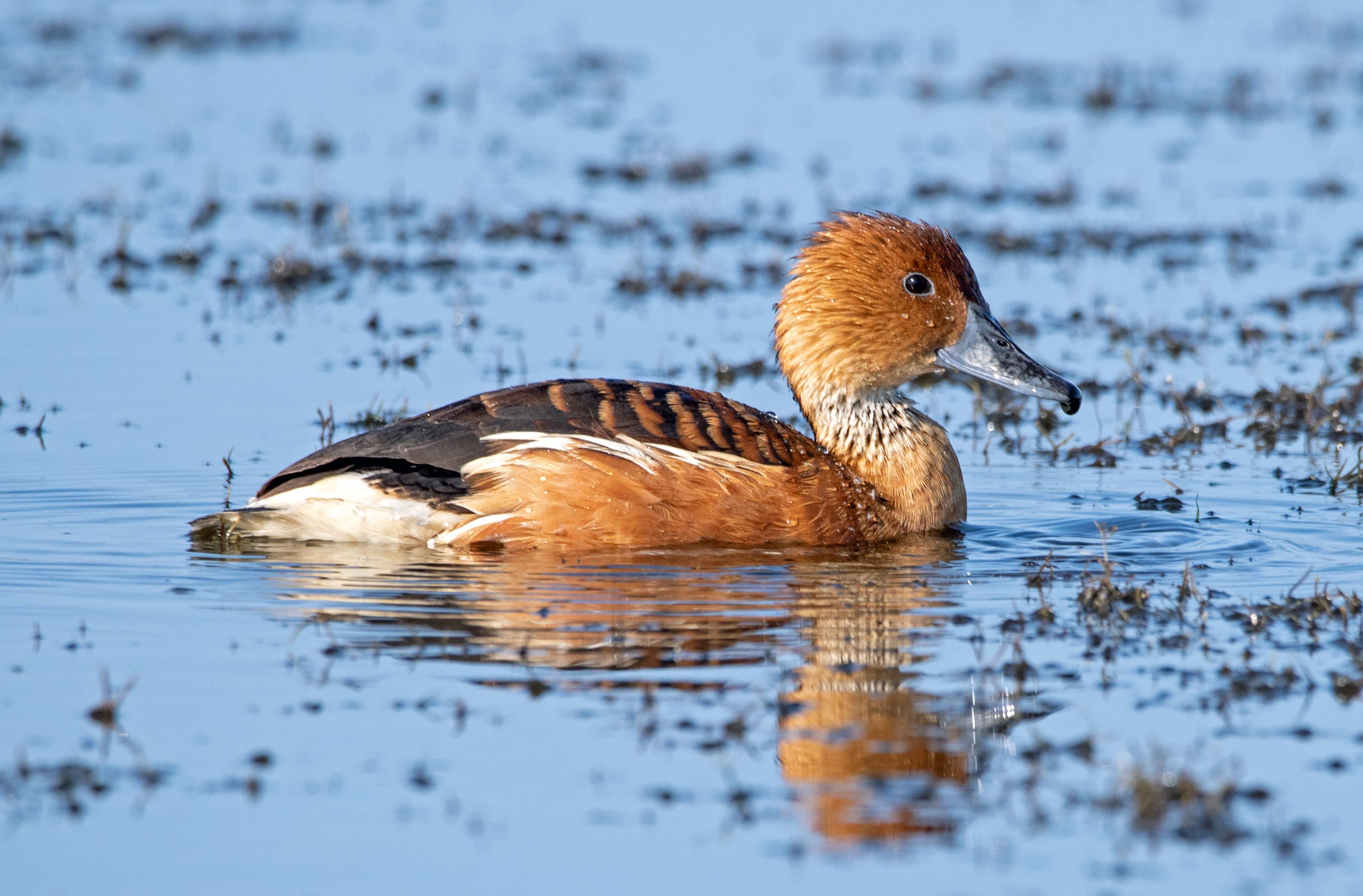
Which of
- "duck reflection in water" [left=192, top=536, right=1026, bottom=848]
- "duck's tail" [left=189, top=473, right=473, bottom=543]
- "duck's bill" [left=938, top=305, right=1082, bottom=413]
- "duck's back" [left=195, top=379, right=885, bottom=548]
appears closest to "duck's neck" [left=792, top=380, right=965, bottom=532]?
"duck reflection in water" [left=192, top=536, right=1026, bottom=848]

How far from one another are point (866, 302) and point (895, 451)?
0.67 metres

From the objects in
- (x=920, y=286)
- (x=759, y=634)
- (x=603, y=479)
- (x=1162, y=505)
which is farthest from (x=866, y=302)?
(x=759, y=634)

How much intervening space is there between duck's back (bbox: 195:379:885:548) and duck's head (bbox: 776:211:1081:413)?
840 millimetres

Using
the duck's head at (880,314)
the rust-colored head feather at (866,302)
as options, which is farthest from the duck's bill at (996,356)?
the rust-colored head feather at (866,302)

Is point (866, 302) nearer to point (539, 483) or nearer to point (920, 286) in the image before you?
point (920, 286)

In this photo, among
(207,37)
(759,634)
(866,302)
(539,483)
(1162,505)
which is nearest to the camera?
(759,634)

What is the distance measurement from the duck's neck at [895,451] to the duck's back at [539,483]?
679mm

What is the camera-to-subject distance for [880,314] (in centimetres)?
869

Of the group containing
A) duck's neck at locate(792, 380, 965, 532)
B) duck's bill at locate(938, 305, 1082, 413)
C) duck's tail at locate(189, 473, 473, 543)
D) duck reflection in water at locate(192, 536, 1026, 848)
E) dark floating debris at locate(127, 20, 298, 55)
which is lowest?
duck reflection in water at locate(192, 536, 1026, 848)

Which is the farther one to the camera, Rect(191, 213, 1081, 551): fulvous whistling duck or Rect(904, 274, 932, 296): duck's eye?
Rect(904, 274, 932, 296): duck's eye

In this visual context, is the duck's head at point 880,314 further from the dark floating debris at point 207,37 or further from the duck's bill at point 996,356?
the dark floating debris at point 207,37

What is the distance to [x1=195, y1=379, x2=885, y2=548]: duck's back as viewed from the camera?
788 cm

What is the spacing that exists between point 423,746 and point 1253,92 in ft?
54.5

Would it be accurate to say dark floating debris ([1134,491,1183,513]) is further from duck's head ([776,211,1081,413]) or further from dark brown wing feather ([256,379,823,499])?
dark brown wing feather ([256,379,823,499])
